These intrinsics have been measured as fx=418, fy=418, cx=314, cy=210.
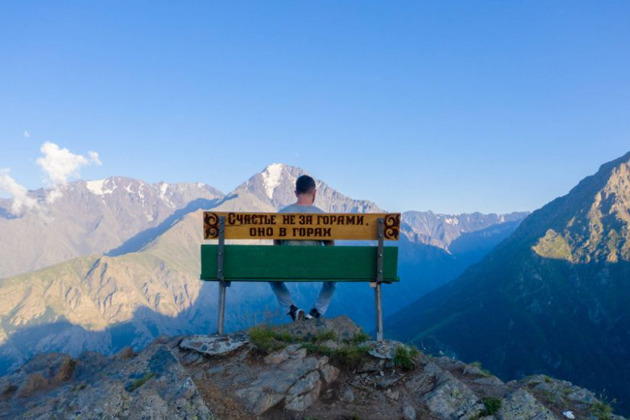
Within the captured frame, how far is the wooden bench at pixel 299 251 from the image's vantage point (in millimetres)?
8906

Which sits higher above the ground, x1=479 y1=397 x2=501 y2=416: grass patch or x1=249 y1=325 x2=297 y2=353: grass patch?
x1=249 y1=325 x2=297 y2=353: grass patch

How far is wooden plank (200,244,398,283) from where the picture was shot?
29.1ft

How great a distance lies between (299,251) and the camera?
8.88m

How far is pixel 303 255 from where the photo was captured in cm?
891

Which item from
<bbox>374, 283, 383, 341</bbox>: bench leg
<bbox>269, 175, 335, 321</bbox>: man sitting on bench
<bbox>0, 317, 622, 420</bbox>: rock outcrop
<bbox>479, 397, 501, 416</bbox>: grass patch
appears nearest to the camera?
<bbox>0, 317, 622, 420</bbox>: rock outcrop

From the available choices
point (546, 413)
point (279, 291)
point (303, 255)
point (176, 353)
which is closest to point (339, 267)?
point (303, 255)

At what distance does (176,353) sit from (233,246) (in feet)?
8.11

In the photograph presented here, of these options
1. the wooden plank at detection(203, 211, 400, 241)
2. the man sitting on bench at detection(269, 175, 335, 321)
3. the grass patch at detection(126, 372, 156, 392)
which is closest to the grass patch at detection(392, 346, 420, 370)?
the man sitting on bench at detection(269, 175, 335, 321)

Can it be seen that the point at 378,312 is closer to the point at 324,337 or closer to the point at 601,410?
the point at 324,337

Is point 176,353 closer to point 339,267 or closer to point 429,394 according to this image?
point 339,267

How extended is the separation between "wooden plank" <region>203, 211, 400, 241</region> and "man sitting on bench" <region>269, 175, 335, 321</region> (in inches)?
12.1

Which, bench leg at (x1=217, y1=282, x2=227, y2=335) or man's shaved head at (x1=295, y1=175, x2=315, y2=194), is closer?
bench leg at (x1=217, y1=282, x2=227, y2=335)

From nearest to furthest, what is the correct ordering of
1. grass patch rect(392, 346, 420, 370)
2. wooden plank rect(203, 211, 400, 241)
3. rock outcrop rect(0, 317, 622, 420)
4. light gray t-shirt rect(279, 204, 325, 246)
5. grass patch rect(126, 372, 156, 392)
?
rock outcrop rect(0, 317, 622, 420) < grass patch rect(126, 372, 156, 392) < grass patch rect(392, 346, 420, 370) < wooden plank rect(203, 211, 400, 241) < light gray t-shirt rect(279, 204, 325, 246)

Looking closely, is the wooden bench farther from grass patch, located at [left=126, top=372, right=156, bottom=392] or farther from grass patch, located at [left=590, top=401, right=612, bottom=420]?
grass patch, located at [left=590, top=401, right=612, bottom=420]
